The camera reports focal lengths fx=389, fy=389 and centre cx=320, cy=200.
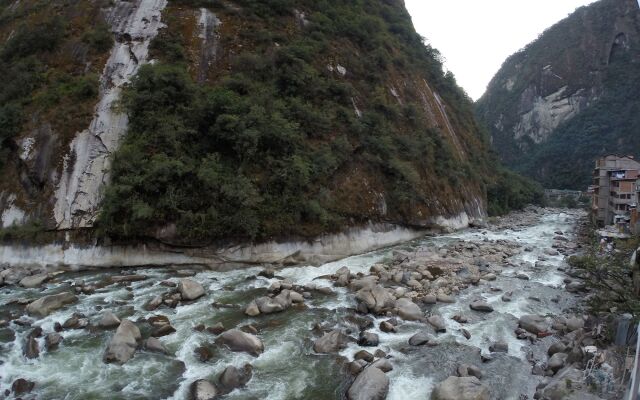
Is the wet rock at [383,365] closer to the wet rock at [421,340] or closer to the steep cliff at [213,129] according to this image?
the wet rock at [421,340]

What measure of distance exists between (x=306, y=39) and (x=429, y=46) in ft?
78.7

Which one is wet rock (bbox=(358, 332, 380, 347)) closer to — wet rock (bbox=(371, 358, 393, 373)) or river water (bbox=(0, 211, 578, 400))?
river water (bbox=(0, 211, 578, 400))

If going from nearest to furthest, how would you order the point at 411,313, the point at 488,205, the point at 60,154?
the point at 411,313 < the point at 60,154 < the point at 488,205

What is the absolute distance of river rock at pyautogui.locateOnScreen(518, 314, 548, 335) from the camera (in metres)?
10.5

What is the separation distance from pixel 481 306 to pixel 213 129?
519 inches

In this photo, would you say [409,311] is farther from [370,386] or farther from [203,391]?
[203,391]

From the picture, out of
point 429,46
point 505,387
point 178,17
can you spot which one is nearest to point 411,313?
point 505,387

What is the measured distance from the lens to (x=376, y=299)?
11.9 meters

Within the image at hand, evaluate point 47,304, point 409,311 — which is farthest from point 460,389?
point 47,304

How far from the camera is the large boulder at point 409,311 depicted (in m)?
11.1

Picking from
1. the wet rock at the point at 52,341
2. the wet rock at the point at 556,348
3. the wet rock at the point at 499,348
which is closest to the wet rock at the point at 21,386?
the wet rock at the point at 52,341

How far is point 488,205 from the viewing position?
4016 cm

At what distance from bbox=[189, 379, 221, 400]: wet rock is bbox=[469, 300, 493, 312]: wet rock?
822 centimetres

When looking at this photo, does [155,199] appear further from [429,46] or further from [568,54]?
[568,54]
